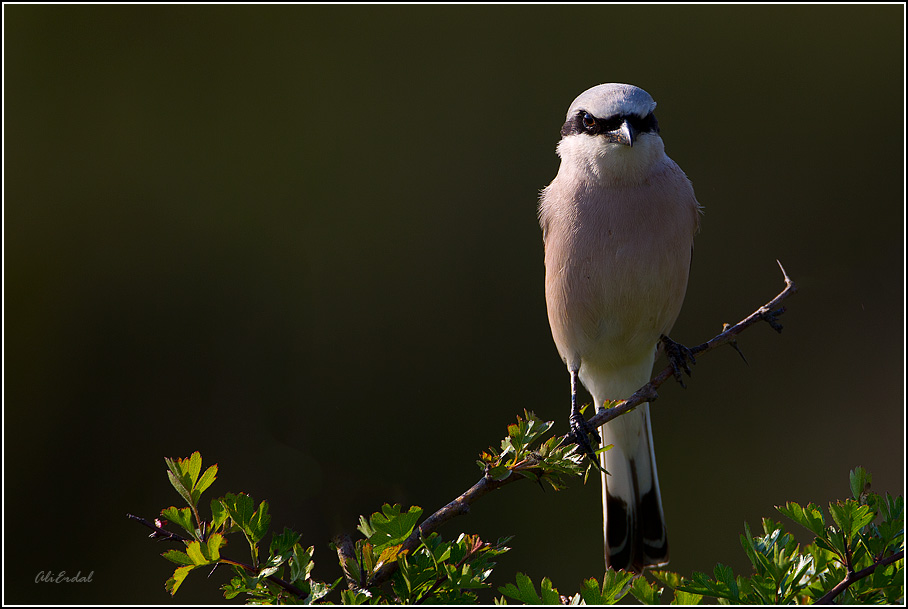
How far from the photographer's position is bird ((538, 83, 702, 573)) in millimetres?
1974

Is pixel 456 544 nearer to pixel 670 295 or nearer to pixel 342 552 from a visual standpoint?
pixel 342 552

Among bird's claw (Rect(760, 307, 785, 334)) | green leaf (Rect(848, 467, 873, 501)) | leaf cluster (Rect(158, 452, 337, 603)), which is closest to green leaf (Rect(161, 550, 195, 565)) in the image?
leaf cluster (Rect(158, 452, 337, 603))

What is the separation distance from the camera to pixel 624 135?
1896 millimetres

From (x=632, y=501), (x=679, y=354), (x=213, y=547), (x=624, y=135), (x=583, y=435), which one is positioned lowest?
(x=632, y=501)

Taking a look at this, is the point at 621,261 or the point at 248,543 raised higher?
the point at 621,261

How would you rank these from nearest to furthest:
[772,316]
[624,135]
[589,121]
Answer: [772,316]
[624,135]
[589,121]

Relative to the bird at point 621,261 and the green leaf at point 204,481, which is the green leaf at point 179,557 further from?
the bird at point 621,261

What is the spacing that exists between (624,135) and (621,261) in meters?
0.33

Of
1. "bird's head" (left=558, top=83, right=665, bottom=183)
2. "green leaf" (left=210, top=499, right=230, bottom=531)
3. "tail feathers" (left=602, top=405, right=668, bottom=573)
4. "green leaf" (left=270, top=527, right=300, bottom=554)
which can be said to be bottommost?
"tail feathers" (left=602, top=405, right=668, bottom=573)

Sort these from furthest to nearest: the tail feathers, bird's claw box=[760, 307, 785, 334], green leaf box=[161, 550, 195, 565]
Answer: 1. the tail feathers
2. bird's claw box=[760, 307, 785, 334]
3. green leaf box=[161, 550, 195, 565]

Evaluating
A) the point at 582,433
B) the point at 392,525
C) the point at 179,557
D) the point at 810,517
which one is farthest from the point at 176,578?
the point at 582,433

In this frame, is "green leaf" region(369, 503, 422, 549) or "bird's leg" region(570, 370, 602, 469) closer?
"green leaf" region(369, 503, 422, 549)

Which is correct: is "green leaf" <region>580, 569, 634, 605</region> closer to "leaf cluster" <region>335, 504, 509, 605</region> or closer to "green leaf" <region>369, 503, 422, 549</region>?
"leaf cluster" <region>335, 504, 509, 605</region>

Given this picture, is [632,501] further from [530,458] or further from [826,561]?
[530,458]
